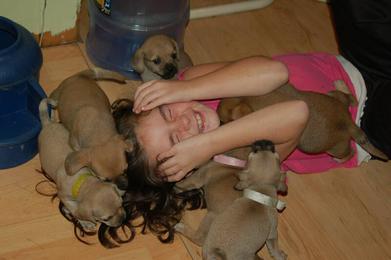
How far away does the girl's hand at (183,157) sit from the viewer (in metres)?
1.81

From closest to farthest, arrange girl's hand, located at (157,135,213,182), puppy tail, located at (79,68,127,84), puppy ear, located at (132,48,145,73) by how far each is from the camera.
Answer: girl's hand, located at (157,135,213,182) → puppy tail, located at (79,68,127,84) → puppy ear, located at (132,48,145,73)

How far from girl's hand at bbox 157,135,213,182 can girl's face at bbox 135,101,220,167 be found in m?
0.03

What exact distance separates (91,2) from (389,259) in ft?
4.97

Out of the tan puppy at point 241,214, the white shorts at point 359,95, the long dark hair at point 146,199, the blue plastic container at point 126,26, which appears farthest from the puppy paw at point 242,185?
the blue plastic container at point 126,26

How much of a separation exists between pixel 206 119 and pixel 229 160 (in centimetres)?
16

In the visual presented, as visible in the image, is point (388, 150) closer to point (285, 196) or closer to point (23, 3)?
point (285, 196)

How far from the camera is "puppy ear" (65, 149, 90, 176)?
1.69m

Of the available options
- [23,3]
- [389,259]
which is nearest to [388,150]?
[389,259]

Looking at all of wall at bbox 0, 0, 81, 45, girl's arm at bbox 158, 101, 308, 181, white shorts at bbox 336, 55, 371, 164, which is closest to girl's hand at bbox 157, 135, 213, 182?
girl's arm at bbox 158, 101, 308, 181

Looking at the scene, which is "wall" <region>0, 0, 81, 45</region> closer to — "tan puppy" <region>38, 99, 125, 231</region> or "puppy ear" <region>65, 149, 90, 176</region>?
"tan puppy" <region>38, 99, 125, 231</region>

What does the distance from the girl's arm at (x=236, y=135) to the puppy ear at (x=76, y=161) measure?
0.24 metres

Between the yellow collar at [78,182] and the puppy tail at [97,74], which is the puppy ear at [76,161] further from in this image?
the puppy tail at [97,74]

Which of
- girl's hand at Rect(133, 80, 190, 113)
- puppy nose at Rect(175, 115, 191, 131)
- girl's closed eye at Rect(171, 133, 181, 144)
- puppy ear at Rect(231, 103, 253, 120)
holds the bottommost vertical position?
girl's closed eye at Rect(171, 133, 181, 144)

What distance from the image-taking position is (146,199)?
1.96m
